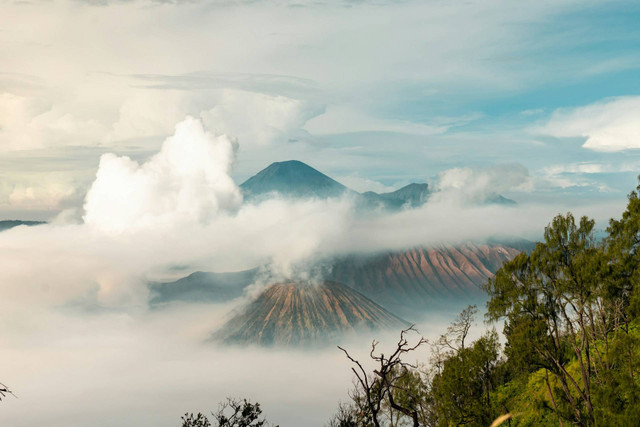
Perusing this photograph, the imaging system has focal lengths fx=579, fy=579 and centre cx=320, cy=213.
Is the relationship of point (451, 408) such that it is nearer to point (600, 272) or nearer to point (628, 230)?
point (600, 272)

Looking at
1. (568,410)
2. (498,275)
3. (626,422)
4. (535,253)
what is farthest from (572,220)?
(626,422)

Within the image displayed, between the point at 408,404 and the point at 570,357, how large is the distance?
20083mm

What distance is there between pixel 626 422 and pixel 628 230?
19.6m

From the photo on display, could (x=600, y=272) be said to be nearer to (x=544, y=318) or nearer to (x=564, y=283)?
A: (x=564, y=283)

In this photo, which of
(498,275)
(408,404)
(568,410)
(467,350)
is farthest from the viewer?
(408,404)

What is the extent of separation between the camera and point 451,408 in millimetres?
50281

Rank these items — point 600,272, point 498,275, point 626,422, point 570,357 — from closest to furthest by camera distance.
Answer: point 626,422 → point 600,272 → point 498,275 → point 570,357

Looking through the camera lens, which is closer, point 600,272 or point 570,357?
point 600,272

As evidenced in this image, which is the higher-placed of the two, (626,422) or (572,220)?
(572,220)

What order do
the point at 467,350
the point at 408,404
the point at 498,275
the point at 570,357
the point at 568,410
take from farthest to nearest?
the point at 408,404 < the point at 570,357 < the point at 467,350 < the point at 498,275 < the point at 568,410

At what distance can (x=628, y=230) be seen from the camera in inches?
1802

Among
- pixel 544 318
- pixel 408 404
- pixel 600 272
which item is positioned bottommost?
pixel 408 404

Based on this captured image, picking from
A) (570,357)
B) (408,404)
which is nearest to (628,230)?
(570,357)

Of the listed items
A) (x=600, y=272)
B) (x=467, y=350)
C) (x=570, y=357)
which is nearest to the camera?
(x=600, y=272)
